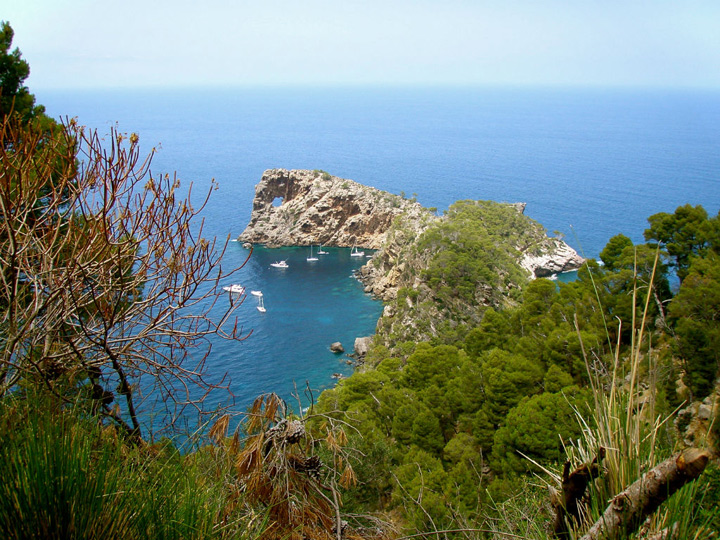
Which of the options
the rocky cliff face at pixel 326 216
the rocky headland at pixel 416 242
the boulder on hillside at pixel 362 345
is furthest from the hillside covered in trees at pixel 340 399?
the rocky cliff face at pixel 326 216

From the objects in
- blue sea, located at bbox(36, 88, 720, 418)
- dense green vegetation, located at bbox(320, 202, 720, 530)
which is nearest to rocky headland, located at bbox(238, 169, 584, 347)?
blue sea, located at bbox(36, 88, 720, 418)

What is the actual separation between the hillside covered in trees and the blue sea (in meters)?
1.50

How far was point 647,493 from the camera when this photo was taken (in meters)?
2.41

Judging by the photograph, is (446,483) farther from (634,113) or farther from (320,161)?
(634,113)

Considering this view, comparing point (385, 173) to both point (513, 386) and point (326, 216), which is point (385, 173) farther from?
point (513, 386)

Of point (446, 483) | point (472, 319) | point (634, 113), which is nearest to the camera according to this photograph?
point (446, 483)

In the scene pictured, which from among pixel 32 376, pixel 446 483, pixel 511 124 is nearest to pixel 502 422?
pixel 446 483

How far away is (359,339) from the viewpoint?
3559 centimetres

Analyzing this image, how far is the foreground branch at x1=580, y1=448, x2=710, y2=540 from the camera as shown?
91.0 inches

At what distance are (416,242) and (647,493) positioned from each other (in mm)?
40185

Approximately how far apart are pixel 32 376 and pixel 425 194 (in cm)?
7313

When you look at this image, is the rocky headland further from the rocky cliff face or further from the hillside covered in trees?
the hillside covered in trees

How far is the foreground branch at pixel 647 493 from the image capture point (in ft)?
7.59

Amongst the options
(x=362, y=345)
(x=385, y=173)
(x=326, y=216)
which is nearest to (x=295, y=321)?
(x=362, y=345)
